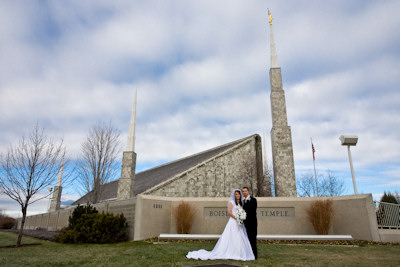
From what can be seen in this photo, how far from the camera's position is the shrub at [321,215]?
12.6 meters

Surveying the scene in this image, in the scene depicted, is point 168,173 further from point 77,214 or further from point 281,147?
point 77,214

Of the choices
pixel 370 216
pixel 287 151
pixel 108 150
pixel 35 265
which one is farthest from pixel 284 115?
pixel 35 265

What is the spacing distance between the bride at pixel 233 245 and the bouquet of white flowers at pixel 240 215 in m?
0.08

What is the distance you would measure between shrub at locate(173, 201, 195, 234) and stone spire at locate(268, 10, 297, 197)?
926 cm

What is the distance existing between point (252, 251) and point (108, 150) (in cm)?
2139

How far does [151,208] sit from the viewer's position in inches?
531

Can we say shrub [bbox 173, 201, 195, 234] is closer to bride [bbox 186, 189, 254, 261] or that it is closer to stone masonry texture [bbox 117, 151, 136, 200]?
bride [bbox 186, 189, 254, 261]

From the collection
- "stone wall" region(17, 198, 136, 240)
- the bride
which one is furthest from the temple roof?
the bride

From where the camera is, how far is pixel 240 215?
25.1 feet

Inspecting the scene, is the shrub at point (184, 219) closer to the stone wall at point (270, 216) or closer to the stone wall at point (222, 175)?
the stone wall at point (270, 216)

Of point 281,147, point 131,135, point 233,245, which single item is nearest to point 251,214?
point 233,245

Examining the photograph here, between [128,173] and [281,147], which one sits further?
[128,173]

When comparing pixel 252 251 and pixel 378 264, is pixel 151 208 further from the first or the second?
pixel 378 264

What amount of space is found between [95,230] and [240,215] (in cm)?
801
